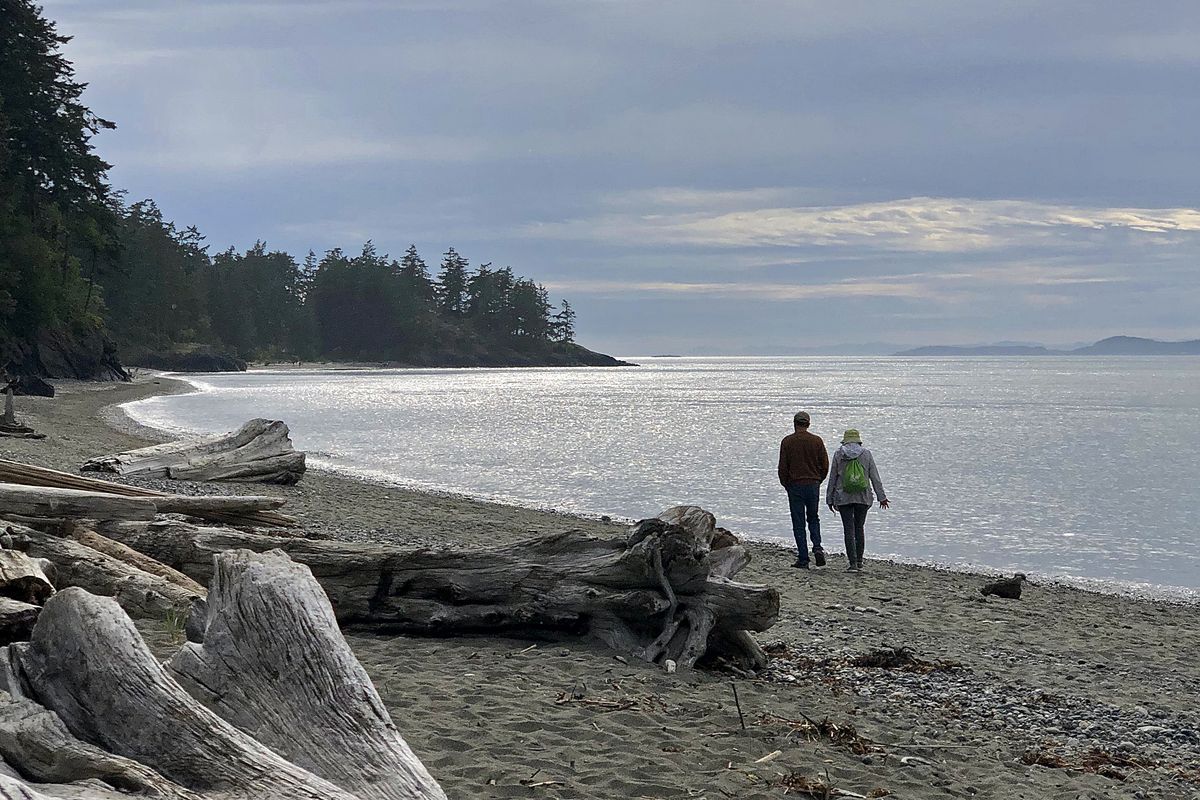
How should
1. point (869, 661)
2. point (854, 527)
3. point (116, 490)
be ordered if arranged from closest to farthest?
point (869, 661)
point (116, 490)
point (854, 527)

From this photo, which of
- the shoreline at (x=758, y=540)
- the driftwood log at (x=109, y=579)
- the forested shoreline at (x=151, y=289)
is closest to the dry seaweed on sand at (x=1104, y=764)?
the driftwood log at (x=109, y=579)

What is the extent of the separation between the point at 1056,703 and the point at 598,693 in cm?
359

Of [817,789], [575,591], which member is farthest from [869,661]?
[817,789]

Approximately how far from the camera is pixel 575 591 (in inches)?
312

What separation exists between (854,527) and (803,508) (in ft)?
2.36

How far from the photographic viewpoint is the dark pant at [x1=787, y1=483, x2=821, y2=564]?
1391cm

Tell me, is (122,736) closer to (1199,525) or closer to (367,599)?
(367,599)

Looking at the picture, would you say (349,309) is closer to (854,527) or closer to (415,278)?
(415,278)

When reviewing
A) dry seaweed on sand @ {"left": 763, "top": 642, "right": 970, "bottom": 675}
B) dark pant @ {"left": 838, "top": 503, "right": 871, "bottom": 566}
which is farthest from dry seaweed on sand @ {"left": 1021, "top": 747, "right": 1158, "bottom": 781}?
dark pant @ {"left": 838, "top": 503, "right": 871, "bottom": 566}

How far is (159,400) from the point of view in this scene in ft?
195

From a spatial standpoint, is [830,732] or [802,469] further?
[802,469]

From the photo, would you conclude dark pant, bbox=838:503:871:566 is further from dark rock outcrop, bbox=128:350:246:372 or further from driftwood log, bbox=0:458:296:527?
dark rock outcrop, bbox=128:350:246:372

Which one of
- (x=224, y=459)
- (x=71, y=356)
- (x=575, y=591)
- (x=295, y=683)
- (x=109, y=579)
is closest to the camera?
(x=295, y=683)

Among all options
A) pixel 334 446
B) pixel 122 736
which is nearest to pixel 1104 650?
pixel 122 736
